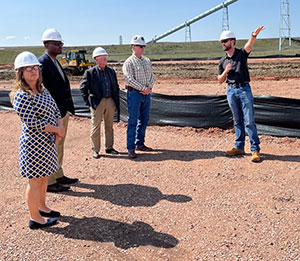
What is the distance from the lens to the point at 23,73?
341 cm

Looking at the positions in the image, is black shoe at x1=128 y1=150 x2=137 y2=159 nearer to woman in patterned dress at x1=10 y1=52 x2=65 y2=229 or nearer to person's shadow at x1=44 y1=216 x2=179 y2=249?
person's shadow at x1=44 y1=216 x2=179 y2=249

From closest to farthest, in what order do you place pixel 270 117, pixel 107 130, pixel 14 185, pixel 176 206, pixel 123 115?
pixel 176 206, pixel 14 185, pixel 107 130, pixel 270 117, pixel 123 115

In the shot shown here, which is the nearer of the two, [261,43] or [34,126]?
[34,126]

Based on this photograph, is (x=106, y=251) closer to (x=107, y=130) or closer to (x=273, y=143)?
(x=107, y=130)

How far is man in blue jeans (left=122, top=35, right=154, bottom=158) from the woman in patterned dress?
92.7 inches

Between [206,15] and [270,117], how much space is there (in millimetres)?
71455

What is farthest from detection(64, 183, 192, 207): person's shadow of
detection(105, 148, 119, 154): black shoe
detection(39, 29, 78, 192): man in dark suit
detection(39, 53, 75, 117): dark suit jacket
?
detection(105, 148, 119, 154): black shoe

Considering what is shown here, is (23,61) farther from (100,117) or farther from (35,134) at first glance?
(100,117)

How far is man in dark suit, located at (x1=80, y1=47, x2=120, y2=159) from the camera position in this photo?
5924 millimetres

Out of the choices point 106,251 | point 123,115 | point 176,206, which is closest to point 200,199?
point 176,206

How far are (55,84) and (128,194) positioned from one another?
177cm

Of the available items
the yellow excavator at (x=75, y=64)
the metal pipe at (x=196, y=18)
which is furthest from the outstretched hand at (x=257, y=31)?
the metal pipe at (x=196, y=18)

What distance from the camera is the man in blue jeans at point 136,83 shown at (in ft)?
19.2

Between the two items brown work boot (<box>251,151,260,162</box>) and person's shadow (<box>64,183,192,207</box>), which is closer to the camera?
person's shadow (<box>64,183,192,207</box>)
